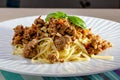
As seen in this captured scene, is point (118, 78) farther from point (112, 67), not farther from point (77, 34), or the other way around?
point (77, 34)

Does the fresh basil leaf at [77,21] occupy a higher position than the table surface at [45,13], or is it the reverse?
the fresh basil leaf at [77,21]

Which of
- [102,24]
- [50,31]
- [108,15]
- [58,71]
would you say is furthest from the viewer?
[108,15]

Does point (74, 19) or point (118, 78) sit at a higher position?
point (74, 19)

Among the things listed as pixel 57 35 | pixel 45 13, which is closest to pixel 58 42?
pixel 57 35

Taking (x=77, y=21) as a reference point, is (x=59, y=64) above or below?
below

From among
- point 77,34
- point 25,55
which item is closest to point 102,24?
point 77,34

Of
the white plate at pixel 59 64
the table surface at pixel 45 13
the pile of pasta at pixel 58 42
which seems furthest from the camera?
the table surface at pixel 45 13

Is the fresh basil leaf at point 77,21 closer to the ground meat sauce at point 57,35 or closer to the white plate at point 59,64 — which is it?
the ground meat sauce at point 57,35

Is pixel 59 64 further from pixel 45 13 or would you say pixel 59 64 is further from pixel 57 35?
pixel 45 13

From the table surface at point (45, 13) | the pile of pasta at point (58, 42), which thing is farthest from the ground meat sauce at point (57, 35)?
the table surface at point (45, 13)
